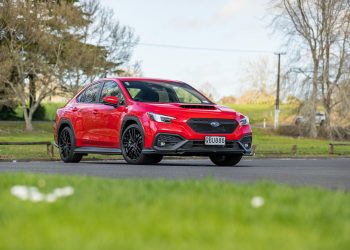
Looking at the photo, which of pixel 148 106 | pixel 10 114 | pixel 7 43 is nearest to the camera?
pixel 148 106

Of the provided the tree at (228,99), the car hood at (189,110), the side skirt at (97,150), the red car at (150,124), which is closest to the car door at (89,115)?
the red car at (150,124)

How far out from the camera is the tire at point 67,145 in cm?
1664

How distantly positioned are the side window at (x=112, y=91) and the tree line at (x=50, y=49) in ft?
119

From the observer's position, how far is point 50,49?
186ft

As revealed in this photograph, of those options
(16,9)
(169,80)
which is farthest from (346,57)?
(169,80)

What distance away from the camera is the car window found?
649 inches

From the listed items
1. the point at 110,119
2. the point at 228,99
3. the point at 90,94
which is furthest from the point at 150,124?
the point at 228,99

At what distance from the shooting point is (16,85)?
59750mm

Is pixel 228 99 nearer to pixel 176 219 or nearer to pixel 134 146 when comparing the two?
pixel 134 146

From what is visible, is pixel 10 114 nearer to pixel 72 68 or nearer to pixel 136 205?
pixel 72 68

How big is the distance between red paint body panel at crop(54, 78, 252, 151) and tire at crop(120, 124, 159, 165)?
0.59ft

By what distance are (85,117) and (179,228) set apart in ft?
39.2

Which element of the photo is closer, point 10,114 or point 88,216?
point 88,216

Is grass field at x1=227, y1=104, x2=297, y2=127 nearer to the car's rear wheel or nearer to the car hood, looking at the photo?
the car hood
